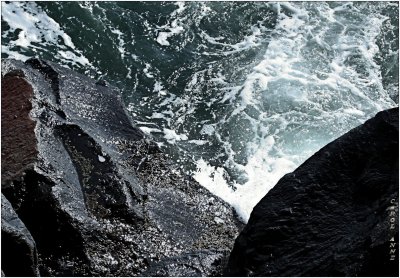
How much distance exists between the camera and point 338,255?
4195mm

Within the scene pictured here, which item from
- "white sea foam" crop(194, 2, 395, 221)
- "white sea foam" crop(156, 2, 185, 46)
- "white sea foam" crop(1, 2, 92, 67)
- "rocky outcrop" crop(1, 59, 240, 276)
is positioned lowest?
"white sea foam" crop(194, 2, 395, 221)

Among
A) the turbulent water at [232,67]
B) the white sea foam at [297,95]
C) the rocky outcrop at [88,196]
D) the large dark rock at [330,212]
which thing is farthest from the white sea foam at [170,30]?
the large dark rock at [330,212]

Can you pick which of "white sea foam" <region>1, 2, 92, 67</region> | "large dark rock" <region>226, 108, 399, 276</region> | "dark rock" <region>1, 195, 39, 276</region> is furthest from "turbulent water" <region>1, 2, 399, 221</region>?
"dark rock" <region>1, 195, 39, 276</region>

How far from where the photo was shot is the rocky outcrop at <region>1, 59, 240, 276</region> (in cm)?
491

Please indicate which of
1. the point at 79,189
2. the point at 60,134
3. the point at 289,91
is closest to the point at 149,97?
the point at 289,91

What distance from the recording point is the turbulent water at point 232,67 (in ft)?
26.3

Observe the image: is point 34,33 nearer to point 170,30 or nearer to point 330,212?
point 170,30

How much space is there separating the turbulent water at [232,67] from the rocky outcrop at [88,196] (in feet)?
3.95

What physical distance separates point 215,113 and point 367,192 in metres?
4.36

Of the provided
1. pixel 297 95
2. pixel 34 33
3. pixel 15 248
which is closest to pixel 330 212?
pixel 15 248

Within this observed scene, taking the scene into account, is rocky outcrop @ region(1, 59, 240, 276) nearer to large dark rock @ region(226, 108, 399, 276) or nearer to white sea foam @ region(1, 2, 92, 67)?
large dark rock @ region(226, 108, 399, 276)

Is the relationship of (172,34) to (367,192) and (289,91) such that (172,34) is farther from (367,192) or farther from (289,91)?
(367,192)

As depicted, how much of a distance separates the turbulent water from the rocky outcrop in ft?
3.95

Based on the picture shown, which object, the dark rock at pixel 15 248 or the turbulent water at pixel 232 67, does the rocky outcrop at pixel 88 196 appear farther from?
the turbulent water at pixel 232 67
